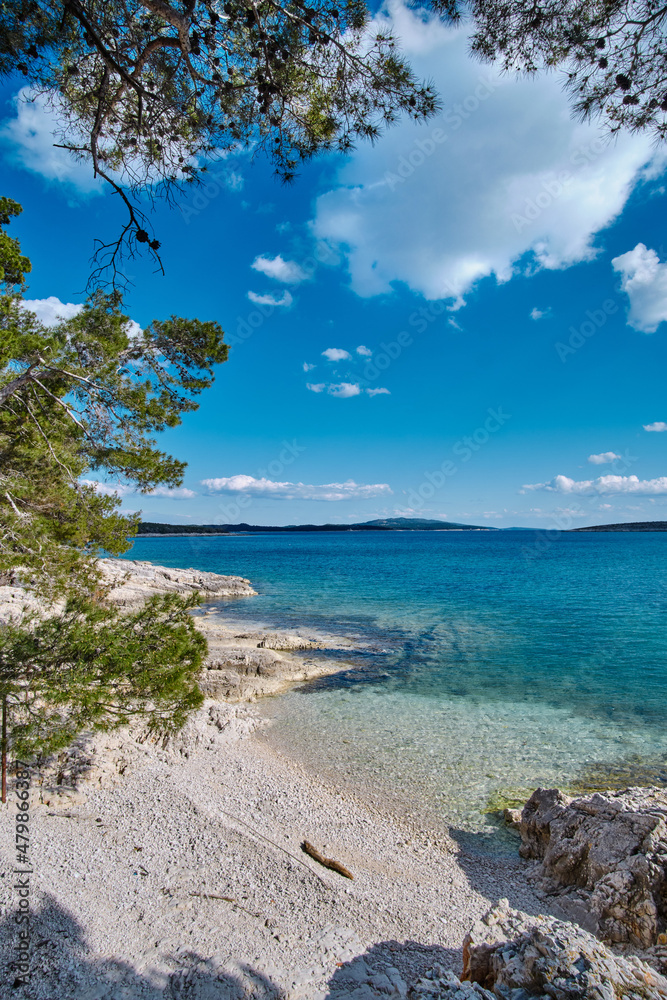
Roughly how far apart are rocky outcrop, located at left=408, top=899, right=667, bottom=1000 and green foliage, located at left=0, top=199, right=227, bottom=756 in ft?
14.2

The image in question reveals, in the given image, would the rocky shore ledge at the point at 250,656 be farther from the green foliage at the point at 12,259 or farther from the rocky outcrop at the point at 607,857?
the rocky outcrop at the point at 607,857

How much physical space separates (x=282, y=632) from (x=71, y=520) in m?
18.3

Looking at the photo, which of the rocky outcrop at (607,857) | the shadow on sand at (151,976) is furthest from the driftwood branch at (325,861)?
the rocky outcrop at (607,857)

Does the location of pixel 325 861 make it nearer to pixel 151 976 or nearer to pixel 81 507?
pixel 151 976

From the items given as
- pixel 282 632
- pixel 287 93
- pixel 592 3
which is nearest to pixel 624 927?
pixel 592 3

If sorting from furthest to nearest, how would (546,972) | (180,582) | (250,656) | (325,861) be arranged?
(180,582), (250,656), (325,861), (546,972)

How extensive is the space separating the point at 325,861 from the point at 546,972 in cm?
425

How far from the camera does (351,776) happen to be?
9852 mm

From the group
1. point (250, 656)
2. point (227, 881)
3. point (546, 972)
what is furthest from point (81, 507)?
point (250, 656)

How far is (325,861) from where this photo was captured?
6.82 m

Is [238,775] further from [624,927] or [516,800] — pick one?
[624,927]

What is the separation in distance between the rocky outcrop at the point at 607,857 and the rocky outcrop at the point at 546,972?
174 centimetres

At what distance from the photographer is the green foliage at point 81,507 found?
569 cm

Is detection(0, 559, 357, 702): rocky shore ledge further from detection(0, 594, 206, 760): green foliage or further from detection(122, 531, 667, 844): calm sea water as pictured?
detection(0, 594, 206, 760): green foliage
